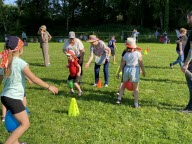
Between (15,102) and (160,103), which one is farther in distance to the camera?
(160,103)

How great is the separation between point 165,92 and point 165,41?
98.9 ft

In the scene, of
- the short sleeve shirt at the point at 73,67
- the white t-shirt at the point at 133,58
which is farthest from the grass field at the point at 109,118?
the white t-shirt at the point at 133,58

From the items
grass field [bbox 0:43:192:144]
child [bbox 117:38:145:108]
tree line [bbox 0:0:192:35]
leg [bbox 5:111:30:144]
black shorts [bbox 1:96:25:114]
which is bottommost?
grass field [bbox 0:43:192:144]

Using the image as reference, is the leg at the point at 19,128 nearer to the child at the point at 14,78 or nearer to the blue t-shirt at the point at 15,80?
the child at the point at 14,78

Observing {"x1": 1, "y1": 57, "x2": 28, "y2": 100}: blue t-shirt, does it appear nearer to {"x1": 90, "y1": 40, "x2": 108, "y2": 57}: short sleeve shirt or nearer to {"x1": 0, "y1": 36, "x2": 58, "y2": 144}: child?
{"x1": 0, "y1": 36, "x2": 58, "y2": 144}: child

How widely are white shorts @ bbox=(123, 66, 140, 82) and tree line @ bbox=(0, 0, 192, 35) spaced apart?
152 ft

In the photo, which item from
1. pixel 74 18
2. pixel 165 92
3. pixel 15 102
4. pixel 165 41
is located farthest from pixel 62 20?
pixel 15 102

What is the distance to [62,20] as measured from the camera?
57.8 metres

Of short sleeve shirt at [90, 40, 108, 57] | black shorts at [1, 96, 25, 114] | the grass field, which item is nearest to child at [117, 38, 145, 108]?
the grass field

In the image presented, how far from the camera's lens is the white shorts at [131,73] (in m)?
6.76

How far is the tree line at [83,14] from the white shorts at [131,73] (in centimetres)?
4625

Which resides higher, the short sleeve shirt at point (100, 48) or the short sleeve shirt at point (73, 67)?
the short sleeve shirt at point (100, 48)

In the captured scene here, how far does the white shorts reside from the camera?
22.2 feet

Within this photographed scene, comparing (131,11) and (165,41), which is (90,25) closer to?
(131,11)
